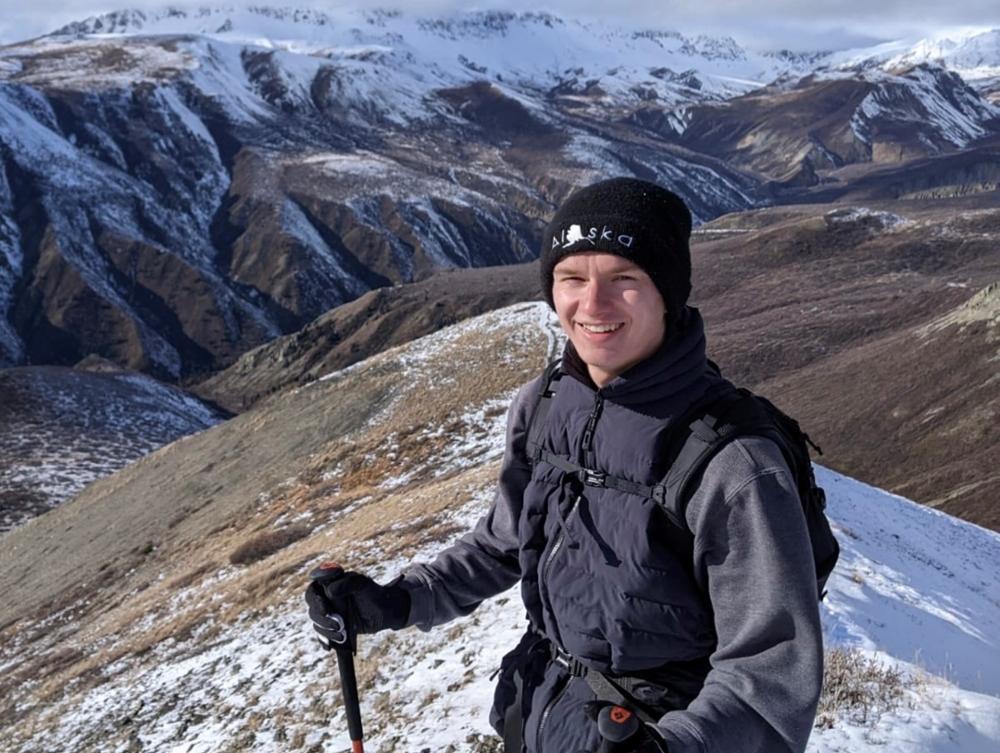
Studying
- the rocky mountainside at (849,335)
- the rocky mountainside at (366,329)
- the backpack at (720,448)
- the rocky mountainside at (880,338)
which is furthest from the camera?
the rocky mountainside at (366,329)

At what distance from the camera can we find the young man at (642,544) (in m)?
2.69

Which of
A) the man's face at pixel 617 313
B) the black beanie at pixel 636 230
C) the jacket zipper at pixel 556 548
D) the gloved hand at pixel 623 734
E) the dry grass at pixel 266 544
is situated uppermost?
the black beanie at pixel 636 230

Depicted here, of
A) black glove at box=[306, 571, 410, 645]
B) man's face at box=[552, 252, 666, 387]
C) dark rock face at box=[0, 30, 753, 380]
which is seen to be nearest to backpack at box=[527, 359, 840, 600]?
man's face at box=[552, 252, 666, 387]

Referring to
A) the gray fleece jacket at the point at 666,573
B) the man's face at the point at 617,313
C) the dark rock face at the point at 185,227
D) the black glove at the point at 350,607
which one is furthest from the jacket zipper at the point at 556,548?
the dark rock face at the point at 185,227

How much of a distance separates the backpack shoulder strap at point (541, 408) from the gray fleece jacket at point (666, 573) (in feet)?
0.16

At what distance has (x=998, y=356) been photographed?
38250 mm

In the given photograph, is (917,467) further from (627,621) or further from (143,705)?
(627,621)

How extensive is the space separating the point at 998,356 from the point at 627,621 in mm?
41853

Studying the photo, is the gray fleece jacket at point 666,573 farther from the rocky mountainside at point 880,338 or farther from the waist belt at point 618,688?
the rocky mountainside at point 880,338

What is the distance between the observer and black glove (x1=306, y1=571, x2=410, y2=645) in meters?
3.81

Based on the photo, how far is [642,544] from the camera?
115 inches

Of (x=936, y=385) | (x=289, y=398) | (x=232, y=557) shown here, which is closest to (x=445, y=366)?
(x=289, y=398)

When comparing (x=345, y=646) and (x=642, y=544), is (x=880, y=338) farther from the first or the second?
(x=642, y=544)

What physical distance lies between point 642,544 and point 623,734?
0.67 metres
